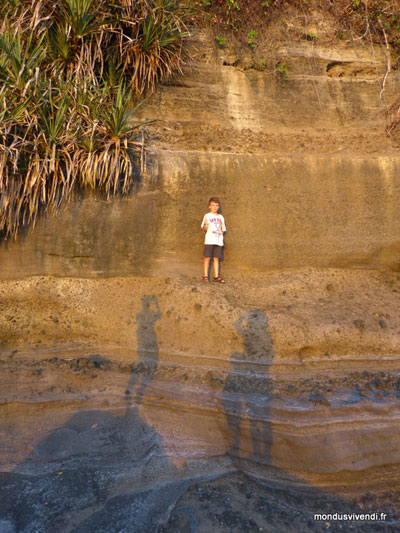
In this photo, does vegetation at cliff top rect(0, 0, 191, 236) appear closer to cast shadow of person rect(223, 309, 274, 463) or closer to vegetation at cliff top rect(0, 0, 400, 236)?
vegetation at cliff top rect(0, 0, 400, 236)

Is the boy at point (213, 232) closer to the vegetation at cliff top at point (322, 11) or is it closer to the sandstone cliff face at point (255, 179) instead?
the sandstone cliff face at point (255, 179)

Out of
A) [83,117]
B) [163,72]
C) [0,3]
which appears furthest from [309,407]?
[0,3]

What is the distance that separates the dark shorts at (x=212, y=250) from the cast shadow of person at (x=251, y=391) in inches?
34.0

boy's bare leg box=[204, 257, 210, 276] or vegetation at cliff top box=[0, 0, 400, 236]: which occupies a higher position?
vegetation at cliff top box=[0, 0, 400, 236]

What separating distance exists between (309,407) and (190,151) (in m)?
3.46

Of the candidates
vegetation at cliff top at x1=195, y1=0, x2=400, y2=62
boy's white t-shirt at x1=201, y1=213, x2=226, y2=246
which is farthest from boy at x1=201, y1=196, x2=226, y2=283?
vegetation at cliff top at x1=195, y1=0, x2=400, y2=62

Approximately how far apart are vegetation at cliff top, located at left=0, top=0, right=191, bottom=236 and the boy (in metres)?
1.06

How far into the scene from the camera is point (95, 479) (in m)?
2.97

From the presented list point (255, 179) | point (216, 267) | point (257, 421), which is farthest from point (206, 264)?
point (257, 421)

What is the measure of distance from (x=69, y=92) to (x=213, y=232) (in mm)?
2407

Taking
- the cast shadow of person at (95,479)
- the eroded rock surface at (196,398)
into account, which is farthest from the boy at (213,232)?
the cast shadow of person at (95,479)

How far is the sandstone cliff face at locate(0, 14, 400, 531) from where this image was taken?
324cm

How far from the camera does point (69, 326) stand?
4.93 metres

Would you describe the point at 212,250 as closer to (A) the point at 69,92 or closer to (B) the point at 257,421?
(B) the point at 257,421
